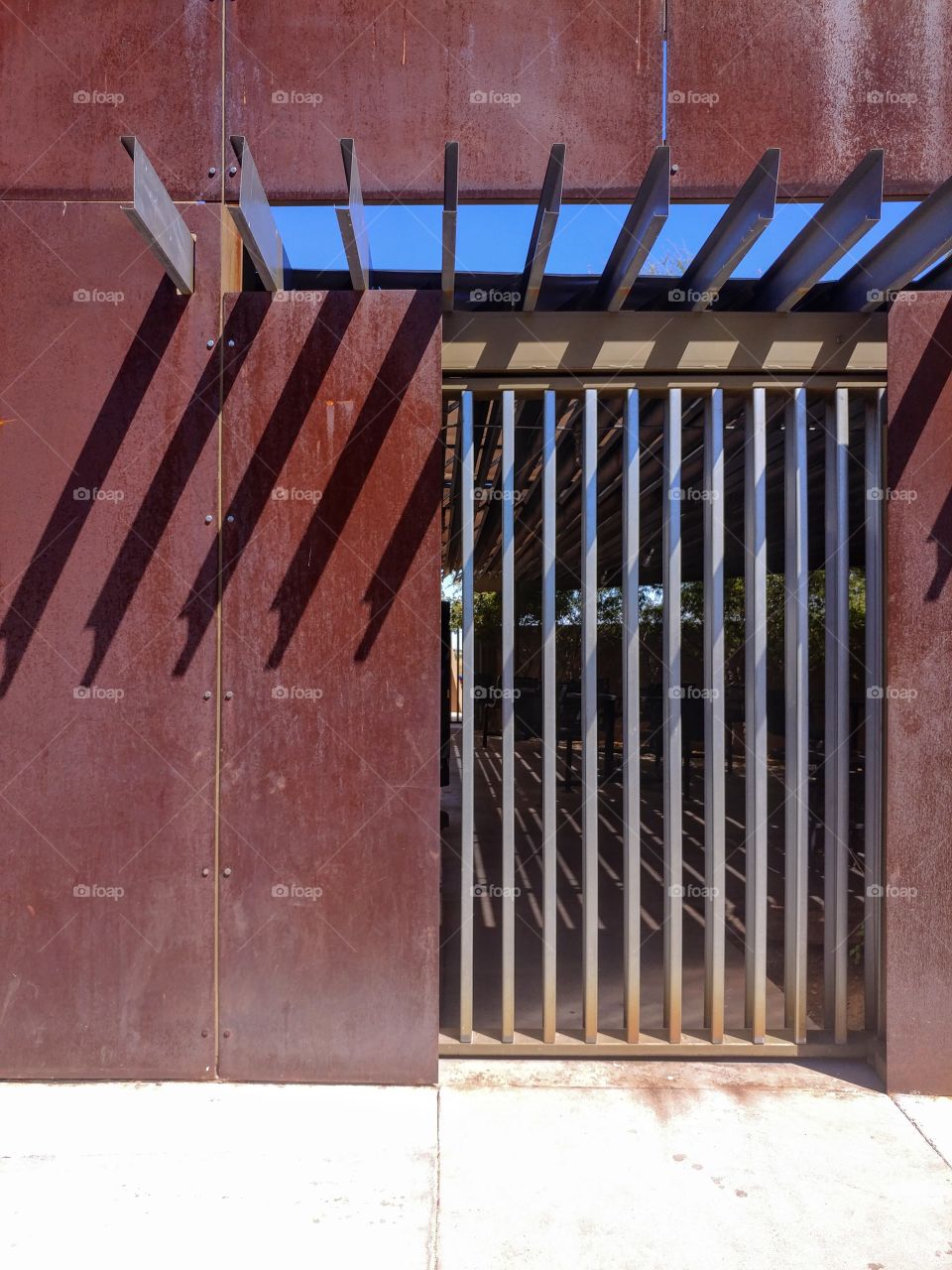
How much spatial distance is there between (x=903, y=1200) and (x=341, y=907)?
248 cm

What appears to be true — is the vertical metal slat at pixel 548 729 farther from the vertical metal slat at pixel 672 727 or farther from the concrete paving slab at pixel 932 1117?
the concrete paving slab at pixel 932 1117

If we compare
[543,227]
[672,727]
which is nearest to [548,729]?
[672,727]

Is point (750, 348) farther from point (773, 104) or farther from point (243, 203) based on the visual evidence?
point (243, 203)

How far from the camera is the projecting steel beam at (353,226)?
3.23 meters

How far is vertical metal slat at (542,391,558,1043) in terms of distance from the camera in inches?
156

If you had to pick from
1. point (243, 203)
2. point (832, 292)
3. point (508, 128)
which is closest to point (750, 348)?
point (832, 292)

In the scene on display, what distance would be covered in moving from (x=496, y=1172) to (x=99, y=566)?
10.3 ft

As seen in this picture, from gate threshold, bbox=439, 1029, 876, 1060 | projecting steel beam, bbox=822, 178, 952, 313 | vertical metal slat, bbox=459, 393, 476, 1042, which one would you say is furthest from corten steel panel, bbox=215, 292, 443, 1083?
projecting steel beam, bbox=822, 178, 952, 313

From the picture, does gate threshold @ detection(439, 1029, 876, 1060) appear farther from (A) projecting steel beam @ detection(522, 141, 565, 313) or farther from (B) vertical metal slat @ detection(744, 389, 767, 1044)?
(A) projecting steel beam @ detection(522, 141, 565, 313)

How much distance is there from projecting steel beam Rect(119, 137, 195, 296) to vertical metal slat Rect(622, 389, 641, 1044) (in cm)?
218

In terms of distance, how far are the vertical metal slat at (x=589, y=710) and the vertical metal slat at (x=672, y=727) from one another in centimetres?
35

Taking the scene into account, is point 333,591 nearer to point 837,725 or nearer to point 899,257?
point 837,725

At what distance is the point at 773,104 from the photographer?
163 inches

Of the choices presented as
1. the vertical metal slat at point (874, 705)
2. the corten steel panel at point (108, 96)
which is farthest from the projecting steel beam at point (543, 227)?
the vertical metal slat at point (874, 705)
